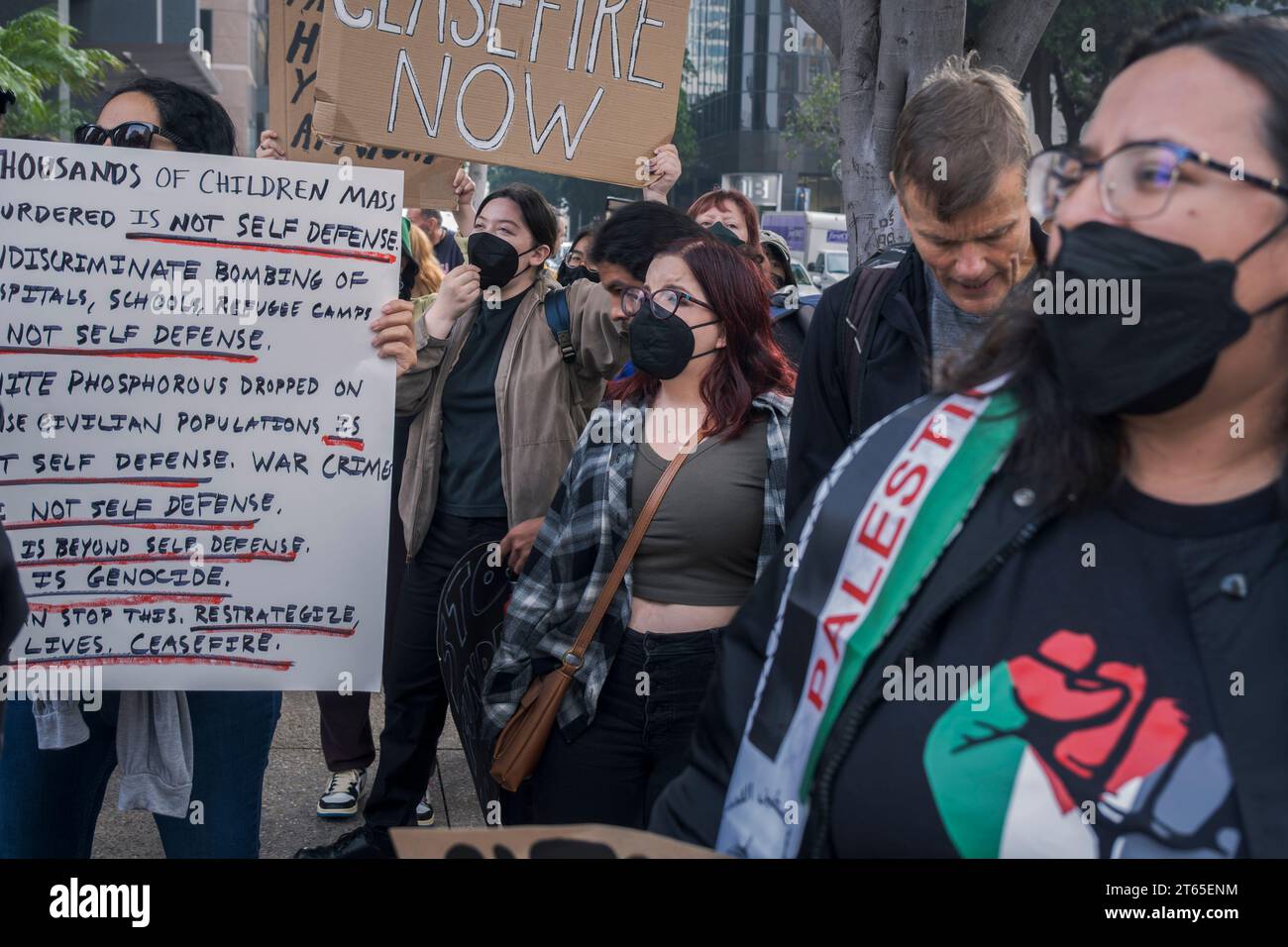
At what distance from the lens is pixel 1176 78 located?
4.39 ft

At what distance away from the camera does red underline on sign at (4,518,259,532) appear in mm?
2750

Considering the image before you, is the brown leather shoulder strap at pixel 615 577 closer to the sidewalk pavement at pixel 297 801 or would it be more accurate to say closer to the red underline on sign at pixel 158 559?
the red underline on sign at pixel 158 559

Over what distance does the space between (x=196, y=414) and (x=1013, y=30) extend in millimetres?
4554

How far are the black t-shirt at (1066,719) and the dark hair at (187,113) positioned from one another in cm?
228

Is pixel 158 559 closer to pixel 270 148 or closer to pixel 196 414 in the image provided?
pixel 196 414

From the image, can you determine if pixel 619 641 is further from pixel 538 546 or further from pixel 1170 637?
pixel 1170 637

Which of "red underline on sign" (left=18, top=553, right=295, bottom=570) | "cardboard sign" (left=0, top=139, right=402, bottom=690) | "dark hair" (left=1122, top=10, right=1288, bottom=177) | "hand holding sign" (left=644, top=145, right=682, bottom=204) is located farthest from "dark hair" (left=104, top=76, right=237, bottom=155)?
"dark hair" (left=1122, top=10, right=1288, bottom=177)

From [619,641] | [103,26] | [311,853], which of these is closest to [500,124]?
[619,641]

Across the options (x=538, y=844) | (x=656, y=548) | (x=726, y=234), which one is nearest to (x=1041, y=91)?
(x=726, y=234)

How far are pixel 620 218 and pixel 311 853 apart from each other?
7.58 ft

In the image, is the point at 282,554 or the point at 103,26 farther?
the point at 103,26

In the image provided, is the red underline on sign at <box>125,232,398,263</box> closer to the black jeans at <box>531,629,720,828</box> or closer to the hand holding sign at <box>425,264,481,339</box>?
the hand holding sign at <box>425,264,481,339</box>

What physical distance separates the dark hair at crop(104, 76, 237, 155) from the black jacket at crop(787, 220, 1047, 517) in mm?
1482

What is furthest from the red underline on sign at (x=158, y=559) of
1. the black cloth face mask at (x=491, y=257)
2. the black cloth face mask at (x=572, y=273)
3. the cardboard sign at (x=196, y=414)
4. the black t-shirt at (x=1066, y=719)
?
the black cloth face mask at (x=572, y=273)
